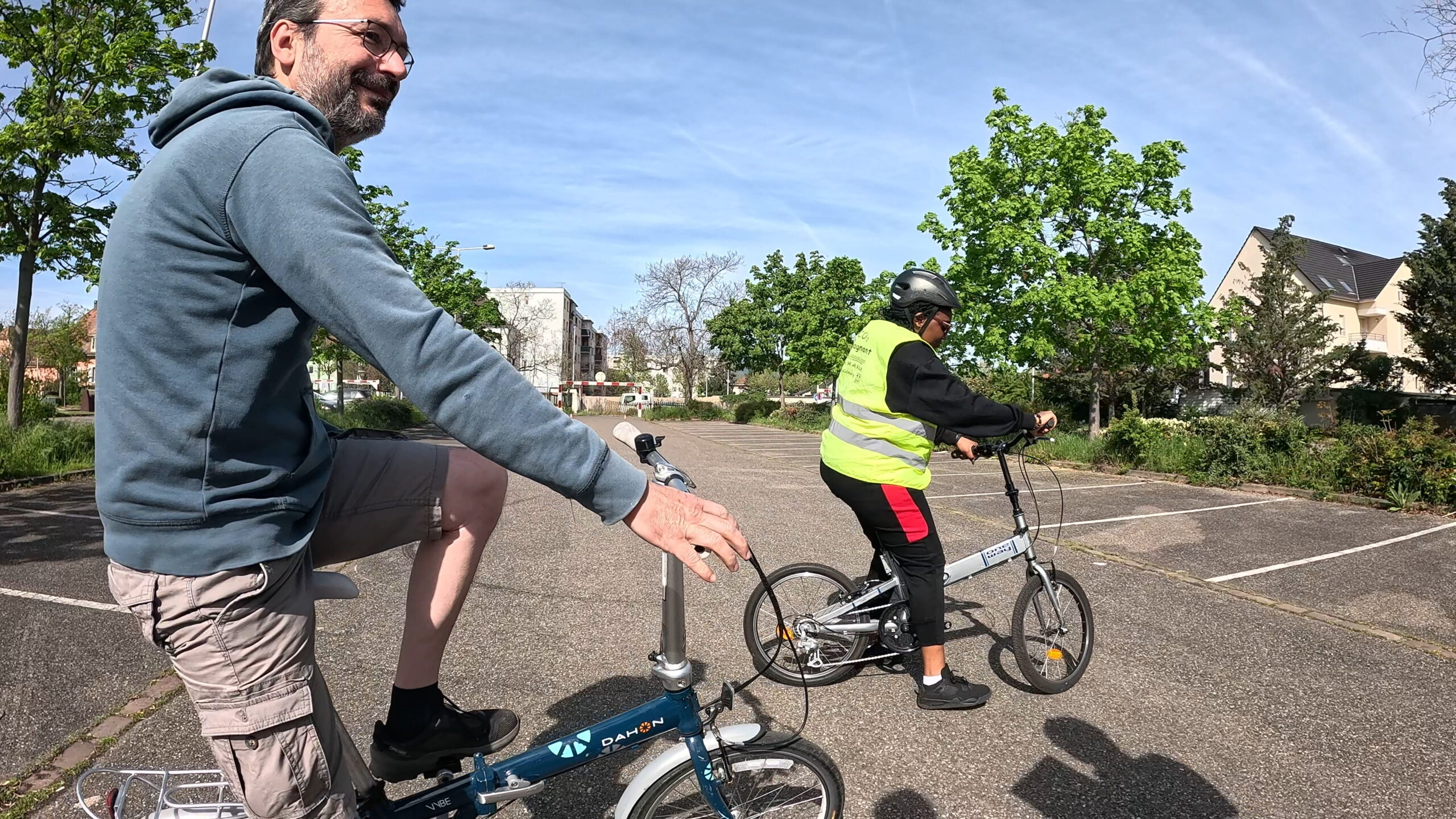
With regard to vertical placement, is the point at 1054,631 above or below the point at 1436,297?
below

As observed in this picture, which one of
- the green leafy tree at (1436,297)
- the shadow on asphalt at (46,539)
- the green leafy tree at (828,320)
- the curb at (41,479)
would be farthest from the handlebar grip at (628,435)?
the green leafy tree at (828,320)

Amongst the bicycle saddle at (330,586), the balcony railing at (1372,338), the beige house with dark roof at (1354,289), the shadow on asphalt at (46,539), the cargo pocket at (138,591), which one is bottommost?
the shadow on asphalt at (46,539)

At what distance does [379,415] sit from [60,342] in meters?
21.5

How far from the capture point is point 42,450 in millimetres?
12430

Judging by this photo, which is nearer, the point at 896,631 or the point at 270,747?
the point at 270,747

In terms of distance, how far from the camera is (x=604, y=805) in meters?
3.06

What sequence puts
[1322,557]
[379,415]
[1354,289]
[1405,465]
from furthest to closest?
[1354,289], [379,415], [1405,465], [1322,557]

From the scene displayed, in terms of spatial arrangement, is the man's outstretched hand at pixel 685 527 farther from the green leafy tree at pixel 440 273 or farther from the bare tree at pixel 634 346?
the bare tree at pixel 634 346

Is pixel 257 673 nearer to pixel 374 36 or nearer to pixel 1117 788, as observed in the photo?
pixel 374 36

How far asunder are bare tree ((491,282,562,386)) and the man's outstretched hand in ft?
153

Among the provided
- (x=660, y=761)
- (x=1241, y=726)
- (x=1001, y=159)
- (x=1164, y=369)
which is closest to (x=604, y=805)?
(x=660, y=761)

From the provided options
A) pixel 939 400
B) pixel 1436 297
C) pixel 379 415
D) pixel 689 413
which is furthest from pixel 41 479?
pixel 689 413

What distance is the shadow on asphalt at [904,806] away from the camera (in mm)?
3102

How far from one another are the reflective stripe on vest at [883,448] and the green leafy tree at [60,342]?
1768 inches
